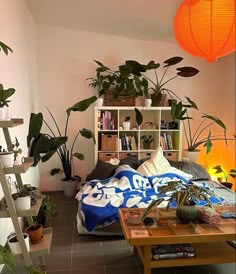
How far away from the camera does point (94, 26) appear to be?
3920mm

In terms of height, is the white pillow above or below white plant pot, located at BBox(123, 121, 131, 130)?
below

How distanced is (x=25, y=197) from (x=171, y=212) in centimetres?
109

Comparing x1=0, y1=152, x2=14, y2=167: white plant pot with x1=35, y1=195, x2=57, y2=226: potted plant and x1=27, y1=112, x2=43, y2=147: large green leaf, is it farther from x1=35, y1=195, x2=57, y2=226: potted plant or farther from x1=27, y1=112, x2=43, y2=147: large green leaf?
x1=27, y1=112, x2=43, y2=147: large green leaf

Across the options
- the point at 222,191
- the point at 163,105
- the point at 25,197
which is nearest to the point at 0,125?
the point at 25,197

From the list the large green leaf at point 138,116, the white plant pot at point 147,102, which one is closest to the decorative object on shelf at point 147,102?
the white plant pot at point 147,102

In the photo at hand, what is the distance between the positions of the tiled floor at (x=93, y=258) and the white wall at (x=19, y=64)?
0.46 meters

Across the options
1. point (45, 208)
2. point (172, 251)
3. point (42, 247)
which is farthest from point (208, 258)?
point (45, 208)

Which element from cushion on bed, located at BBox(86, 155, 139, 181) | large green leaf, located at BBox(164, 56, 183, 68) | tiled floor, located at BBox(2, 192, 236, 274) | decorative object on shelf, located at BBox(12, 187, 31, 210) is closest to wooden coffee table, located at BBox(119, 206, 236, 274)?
tiled floor, located at BBox(2, 192, 236, 274)

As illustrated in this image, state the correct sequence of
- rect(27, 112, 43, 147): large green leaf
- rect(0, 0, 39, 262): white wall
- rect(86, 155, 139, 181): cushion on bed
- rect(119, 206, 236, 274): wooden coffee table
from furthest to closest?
1. rect(86, 155, 139, 181): cushion on bed
2. rect(27, 112, 43, 147): large green leaf
3. rect(0, 0, 39, 262): white wall
4. rect(119, 206, 236, 274): wooden coffee table

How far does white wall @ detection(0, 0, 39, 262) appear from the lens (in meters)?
2.28

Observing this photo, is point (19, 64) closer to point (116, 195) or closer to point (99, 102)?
point (99, 102)

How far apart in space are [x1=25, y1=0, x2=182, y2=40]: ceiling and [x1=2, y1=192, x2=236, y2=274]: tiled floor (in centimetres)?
240

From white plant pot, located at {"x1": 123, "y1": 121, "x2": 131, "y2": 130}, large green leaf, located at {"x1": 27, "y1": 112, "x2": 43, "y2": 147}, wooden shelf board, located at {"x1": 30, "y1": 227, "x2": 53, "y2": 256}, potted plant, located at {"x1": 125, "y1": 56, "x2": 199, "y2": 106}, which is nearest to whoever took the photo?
wooden shelf board, located at {"x1": 30, "y1": 227, "x2": 53, "y2": 256}

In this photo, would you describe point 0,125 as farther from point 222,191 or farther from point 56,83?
point 56,83
